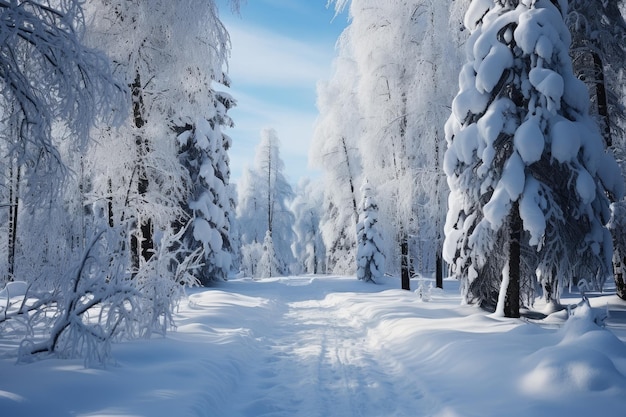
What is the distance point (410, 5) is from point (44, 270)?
47.0 feet

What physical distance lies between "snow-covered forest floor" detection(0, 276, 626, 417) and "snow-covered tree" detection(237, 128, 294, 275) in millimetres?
30067

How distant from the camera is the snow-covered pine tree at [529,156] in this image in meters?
7.79

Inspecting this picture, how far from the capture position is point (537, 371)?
4414mm

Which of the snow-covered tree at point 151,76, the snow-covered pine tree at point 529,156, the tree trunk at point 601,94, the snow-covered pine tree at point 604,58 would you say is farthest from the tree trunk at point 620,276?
the snow-covered tree at point 151,76

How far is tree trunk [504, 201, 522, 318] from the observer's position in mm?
8266

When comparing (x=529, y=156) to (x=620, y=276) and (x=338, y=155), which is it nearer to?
(x=620, y=276)

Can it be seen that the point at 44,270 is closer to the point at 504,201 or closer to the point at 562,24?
the point at 504,201

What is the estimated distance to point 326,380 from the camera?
5.33 m

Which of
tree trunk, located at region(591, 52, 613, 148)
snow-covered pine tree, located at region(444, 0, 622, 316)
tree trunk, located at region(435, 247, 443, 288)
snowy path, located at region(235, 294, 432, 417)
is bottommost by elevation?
snowy path, located at region(235, 294, 432, 417)

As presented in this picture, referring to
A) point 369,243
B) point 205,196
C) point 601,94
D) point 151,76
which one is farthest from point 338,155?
point 151,76

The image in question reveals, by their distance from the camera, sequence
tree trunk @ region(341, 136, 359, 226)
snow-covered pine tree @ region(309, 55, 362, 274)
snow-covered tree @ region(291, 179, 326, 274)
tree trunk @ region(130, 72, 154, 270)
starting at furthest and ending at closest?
snow-covered tree @ region(291, 179, 326, 274) → tree trunk @ region(341, 136, 359, 226) → snow-covered pine tree @ region(309, 55, 362, 274) → tree trunk @ region(130, 72, 154, 270)

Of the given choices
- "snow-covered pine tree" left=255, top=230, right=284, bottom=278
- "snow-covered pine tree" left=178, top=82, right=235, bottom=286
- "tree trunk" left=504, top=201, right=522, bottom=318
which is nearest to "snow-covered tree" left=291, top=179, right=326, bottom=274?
"snow-covered pine tree" left=255, top=230, right=284, bottom=278

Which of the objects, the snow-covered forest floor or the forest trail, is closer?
the snow-covered forest floor

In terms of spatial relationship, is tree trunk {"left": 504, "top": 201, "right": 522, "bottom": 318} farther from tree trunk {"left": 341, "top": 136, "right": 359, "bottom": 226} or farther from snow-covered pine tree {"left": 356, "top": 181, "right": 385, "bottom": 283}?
tree trunk {"left": 341, "top": 136, "right": 359, "bottom": 226}
